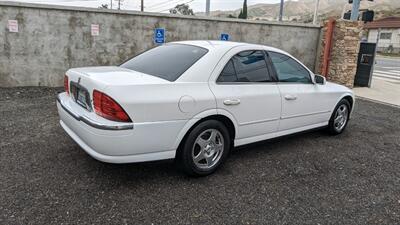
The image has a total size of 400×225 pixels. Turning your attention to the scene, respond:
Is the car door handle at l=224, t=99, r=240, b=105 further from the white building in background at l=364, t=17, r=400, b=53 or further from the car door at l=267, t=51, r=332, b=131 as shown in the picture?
the white building in background at l=364, t=17, r=400, b=53

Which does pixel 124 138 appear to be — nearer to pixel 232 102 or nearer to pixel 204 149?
pixel 204 149

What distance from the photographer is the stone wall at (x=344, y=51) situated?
10305mm

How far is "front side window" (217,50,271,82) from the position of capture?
3412mm

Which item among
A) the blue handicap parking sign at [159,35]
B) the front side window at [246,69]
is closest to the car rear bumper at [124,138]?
the front side window at [246,69]

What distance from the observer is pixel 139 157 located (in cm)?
281

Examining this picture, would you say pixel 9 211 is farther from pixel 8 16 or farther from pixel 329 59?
pixel 329 59

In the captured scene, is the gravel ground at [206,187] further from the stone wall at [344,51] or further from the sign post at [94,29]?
the stone wall at [344,51]

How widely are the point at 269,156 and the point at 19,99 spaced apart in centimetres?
579

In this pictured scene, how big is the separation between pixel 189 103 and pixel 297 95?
1.80 metres

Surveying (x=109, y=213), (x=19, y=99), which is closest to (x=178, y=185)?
(x=109, y=213)

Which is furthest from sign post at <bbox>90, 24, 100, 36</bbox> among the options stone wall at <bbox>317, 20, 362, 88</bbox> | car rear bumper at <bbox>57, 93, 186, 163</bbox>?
stone wall at <bbox>317, 20, 362, 88</bbox>

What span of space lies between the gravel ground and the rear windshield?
96 centimetres

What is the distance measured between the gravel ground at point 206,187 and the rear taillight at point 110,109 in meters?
0.65

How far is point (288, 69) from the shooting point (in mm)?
4160
